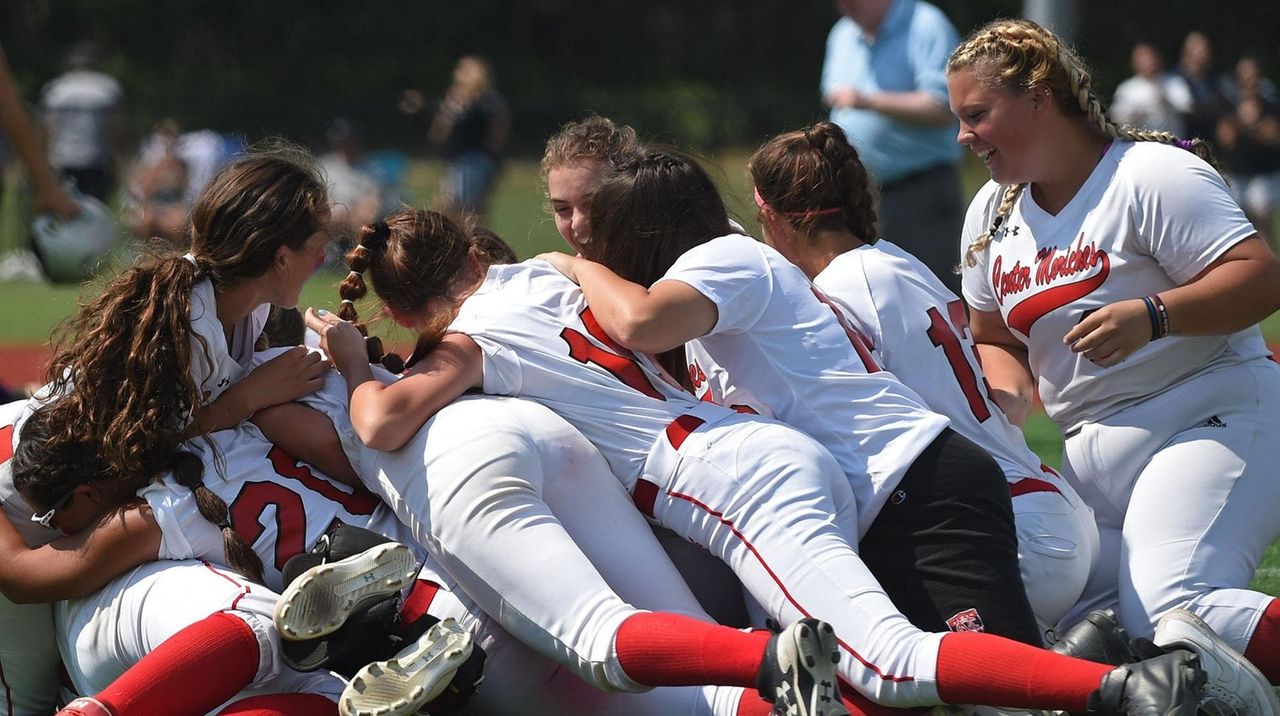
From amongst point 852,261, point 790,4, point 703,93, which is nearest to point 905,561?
point 852,261

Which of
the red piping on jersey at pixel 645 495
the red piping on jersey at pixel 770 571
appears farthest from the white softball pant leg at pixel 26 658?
the red piping on jersey at pixel 770 571

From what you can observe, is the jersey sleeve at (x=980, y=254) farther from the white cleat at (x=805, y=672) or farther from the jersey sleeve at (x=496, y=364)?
the white cleat at (x=805, y=672)

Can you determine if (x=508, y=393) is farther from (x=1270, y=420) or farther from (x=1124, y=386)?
(x=1270, y=420)

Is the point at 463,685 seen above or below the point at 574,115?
above

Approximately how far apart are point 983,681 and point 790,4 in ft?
94.8

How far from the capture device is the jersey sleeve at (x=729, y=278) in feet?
10.3

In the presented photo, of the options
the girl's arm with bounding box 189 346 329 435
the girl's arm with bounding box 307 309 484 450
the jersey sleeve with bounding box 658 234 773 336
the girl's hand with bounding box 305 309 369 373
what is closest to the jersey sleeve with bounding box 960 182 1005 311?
the jersey sleeve with bounding box 658 234 773 336

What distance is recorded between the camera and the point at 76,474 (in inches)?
124

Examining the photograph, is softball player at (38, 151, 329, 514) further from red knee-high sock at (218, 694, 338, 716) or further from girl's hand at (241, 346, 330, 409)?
red knee-high sock at (218, 694, 338, 716)

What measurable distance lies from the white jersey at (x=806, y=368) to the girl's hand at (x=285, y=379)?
808 millimetres

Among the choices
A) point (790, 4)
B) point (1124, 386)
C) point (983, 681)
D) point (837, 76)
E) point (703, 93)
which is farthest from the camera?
point (790, 4)

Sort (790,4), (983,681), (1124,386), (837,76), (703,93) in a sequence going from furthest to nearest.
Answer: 1. (790,4)
2. (703,93)
3. (837,76)
4. (1124,386)
5. (983,681)

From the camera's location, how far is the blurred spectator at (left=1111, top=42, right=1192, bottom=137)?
48.1ft

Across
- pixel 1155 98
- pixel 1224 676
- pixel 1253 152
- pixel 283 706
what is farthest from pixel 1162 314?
pixel 1155 98
